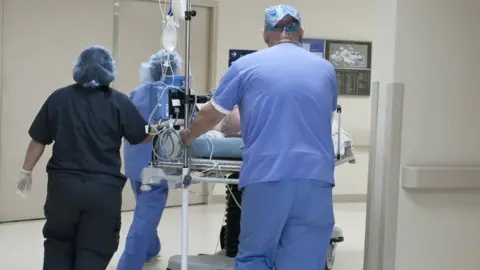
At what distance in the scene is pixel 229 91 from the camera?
95.4 inches

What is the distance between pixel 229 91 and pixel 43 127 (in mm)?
918

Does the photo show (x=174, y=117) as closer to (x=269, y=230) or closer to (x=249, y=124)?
(x=249, y=124)

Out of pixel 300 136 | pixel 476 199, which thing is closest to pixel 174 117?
pixel 300 136

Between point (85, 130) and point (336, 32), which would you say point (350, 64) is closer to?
point (336, 32)

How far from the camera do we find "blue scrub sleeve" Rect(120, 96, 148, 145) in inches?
111

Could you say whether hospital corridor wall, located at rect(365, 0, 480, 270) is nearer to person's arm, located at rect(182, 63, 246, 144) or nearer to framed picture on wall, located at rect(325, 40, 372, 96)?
person's arm, located at rect(182, 63, 246, 144)

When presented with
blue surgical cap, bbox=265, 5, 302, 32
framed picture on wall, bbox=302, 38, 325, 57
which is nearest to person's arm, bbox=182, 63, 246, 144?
blue surgical cap, bbox=265, 5, 302, 32

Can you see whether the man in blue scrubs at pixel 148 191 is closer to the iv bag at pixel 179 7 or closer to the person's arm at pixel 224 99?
the iv bag at pixel 179 7

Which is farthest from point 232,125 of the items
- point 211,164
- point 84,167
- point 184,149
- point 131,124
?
point 84,167

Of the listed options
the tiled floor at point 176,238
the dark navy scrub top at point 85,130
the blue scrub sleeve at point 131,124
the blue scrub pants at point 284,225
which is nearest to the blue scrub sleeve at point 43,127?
the dark navy scrub top at point 85,130

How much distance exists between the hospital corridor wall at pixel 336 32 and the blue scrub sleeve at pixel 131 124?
3622 mm

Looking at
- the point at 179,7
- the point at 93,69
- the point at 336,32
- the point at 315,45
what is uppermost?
the point at 336,32

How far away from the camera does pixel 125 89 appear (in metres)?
5.93

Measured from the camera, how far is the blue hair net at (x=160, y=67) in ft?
11.5
